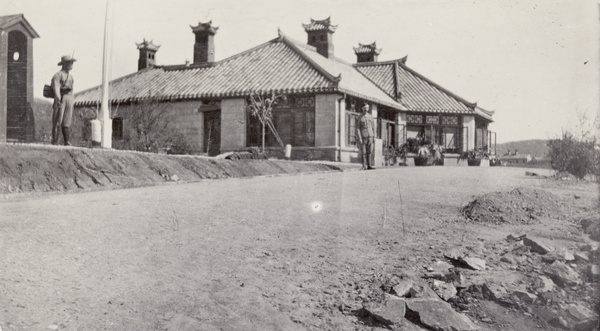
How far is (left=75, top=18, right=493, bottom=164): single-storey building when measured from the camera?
17.9 m

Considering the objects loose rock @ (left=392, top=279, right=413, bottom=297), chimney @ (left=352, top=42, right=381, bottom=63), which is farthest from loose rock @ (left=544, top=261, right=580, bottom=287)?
chimney @ (left=352, top=42, right=381, bottom=63)

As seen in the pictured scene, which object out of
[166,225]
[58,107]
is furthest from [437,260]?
[58,107]

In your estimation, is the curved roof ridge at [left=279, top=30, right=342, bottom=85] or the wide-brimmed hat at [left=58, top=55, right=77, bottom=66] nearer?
the wide-brimmed hat at [left=58, top=55, right=77, bottom=66]

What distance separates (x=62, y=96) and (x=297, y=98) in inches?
399

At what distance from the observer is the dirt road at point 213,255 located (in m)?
2.72

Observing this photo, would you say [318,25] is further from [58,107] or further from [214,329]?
[214,329]

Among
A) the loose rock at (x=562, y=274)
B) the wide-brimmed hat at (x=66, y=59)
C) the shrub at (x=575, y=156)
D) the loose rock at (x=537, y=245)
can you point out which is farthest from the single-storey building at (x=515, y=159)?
the loose rock at (x=562, y=274)

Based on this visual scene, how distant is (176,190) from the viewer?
6.36 meters

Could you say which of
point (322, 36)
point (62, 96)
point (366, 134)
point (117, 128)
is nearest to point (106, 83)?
point (62, 96)

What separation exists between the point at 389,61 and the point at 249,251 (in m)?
25.6

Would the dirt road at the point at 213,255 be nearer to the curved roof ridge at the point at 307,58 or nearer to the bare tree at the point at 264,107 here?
the curved roof ridge at the point at 307,58

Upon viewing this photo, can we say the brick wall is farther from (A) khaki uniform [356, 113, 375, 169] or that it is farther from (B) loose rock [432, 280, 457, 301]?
(B) loose rock [432, 280, 457, 301]

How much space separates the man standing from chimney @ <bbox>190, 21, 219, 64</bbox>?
12.0 metres

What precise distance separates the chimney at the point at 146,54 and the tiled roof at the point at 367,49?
1172 cm
